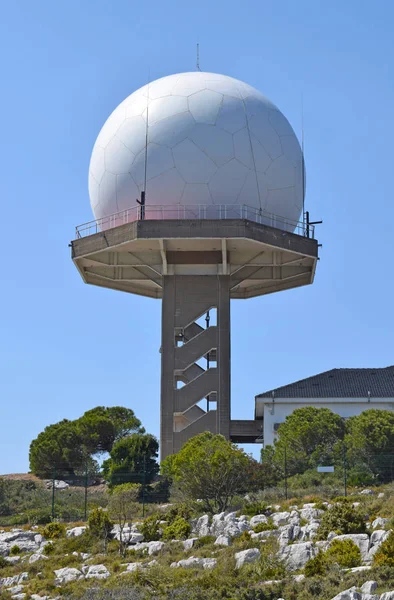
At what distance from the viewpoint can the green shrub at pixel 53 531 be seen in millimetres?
50719

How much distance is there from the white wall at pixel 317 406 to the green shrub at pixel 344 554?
102 feet

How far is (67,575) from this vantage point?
146 feet

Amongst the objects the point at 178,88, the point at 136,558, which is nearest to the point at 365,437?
the point at 136,558

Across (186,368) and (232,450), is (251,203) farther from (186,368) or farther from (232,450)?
(232,450)

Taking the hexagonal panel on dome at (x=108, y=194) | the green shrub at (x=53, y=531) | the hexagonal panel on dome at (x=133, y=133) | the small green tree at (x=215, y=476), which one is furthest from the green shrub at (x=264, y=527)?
the hexagonal panel on dome at (x=133, y=133)

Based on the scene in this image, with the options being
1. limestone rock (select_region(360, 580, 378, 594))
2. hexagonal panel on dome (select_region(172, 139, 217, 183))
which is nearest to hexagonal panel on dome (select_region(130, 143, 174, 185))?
hexagonal panel on dome (select_region(172, 139, 217, 183))

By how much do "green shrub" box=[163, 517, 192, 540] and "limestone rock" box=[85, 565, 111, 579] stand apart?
3.84 m

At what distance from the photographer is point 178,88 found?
2717 inches

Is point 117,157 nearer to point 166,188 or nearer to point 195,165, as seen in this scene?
point 166,188

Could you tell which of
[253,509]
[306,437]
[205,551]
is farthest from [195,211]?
[205,551]

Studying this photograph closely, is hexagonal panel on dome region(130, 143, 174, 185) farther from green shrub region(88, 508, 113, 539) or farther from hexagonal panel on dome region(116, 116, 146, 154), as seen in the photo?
green shrub region(88, 508, 113, 539)

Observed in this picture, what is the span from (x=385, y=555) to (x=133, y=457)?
28260mm

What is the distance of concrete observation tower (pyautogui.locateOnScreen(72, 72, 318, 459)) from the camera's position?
218 ft

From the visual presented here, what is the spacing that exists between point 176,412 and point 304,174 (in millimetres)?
16543
